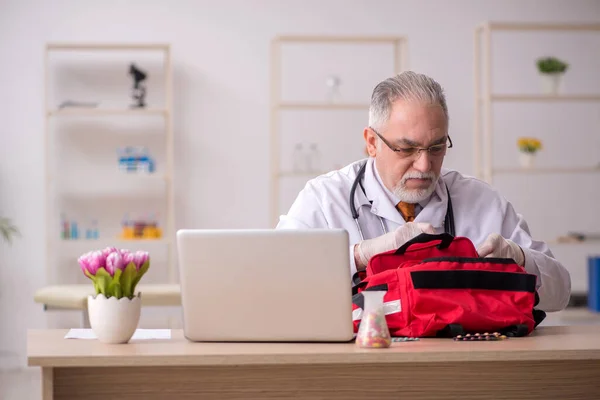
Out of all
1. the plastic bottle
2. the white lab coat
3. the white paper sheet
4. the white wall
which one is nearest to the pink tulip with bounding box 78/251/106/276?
the white paper sheet

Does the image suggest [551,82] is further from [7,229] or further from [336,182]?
[7,229]

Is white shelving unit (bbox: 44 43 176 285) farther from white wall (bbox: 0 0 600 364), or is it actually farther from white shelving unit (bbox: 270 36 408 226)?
white shelving unit (bbox: 270 36 408 226)

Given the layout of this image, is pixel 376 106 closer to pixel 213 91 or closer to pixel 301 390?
pixel 301 390

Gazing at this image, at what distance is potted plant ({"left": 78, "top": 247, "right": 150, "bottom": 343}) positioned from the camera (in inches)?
69.2

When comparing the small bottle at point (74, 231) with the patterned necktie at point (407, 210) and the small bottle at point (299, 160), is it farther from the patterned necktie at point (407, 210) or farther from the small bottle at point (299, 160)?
the patterned necktie at point (407, 210)

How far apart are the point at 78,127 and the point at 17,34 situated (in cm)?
68

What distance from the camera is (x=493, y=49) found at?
5.75m

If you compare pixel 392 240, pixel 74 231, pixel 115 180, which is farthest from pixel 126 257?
pixel 115 180

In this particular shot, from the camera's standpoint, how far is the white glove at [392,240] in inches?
79.6

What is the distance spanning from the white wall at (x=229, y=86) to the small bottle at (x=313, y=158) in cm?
29

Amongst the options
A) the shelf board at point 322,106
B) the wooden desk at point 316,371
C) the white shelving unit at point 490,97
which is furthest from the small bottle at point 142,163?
the wooden desk at point 316,371

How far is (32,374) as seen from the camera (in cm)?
514

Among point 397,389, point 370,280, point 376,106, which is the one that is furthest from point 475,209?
point 397,389

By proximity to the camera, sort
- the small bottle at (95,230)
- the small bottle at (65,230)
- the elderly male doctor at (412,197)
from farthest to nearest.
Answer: the small bottle at (95,230) < the small bottle at (65,230) < the elderly male doctor at (412,197)
